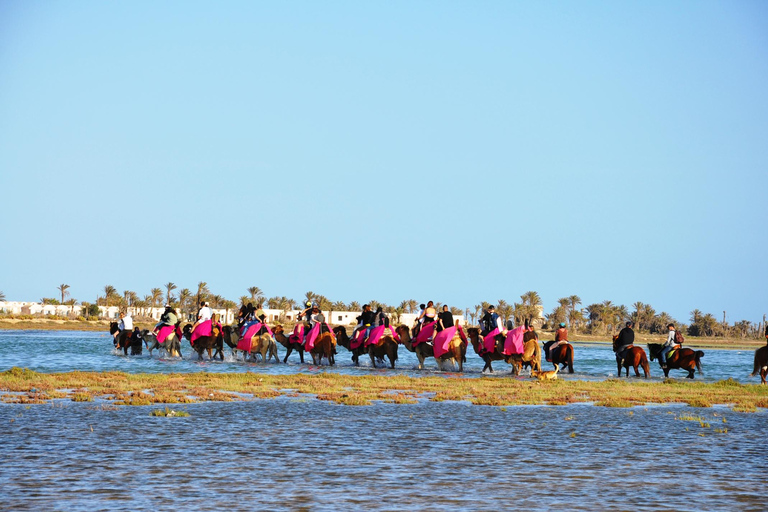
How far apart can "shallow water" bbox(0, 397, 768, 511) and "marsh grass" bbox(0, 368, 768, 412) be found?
77.0 inches

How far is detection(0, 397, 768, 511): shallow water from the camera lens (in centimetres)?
948

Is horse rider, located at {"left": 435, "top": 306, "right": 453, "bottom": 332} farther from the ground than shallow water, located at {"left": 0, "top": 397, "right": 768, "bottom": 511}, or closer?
farther from the ground

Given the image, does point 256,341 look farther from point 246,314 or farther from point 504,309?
point 504,309

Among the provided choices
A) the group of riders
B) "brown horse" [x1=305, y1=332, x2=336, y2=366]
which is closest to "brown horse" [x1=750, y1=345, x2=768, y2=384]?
the group of riders

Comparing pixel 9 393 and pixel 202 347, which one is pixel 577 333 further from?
pixel 9 393

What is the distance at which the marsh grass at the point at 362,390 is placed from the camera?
19.8 meters

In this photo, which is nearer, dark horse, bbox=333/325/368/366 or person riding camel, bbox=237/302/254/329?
dark horse, bbox=333/325/368/366

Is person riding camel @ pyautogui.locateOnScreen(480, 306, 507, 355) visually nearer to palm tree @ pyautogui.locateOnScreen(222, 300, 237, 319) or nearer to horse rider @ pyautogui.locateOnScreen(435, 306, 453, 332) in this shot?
horse rider @ pyautogui.locateOnScreen(435, 306, 453, 332)

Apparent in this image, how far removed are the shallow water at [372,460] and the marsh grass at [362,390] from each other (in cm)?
196

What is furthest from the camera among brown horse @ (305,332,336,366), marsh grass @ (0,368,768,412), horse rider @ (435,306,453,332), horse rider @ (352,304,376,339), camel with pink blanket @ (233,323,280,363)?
camel with pink blanket @ (233,323,280,363)

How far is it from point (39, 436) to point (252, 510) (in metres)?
5.78

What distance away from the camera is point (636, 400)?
2086 centimetres

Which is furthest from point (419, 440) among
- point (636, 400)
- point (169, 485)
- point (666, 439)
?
point (636, 400)

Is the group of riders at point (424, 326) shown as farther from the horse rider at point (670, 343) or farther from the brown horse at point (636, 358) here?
the brown horse at point (636, 358)
